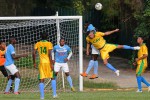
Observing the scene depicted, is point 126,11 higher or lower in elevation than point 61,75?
higher

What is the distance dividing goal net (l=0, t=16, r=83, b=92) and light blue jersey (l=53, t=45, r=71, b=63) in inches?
35.6

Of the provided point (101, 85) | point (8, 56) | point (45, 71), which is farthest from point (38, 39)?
point (45, 71)

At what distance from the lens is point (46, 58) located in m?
16.2

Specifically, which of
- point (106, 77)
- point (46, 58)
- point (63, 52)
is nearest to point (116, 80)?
point (106, 77)

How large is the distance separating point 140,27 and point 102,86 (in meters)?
4.50

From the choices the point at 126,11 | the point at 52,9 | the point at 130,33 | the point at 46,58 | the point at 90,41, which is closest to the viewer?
the point at 46,58

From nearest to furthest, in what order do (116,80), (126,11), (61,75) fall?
1. (61,75)
2. (116,80)
3. (126,11)

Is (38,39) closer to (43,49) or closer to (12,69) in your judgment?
(12,69)

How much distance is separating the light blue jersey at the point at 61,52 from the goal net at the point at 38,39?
0.90 meters

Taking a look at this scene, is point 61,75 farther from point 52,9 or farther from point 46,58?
point 52,9

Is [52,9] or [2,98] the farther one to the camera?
[52,9]

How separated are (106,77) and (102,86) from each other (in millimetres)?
2949

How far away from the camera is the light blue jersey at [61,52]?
2027cm

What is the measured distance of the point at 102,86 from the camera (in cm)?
2259
